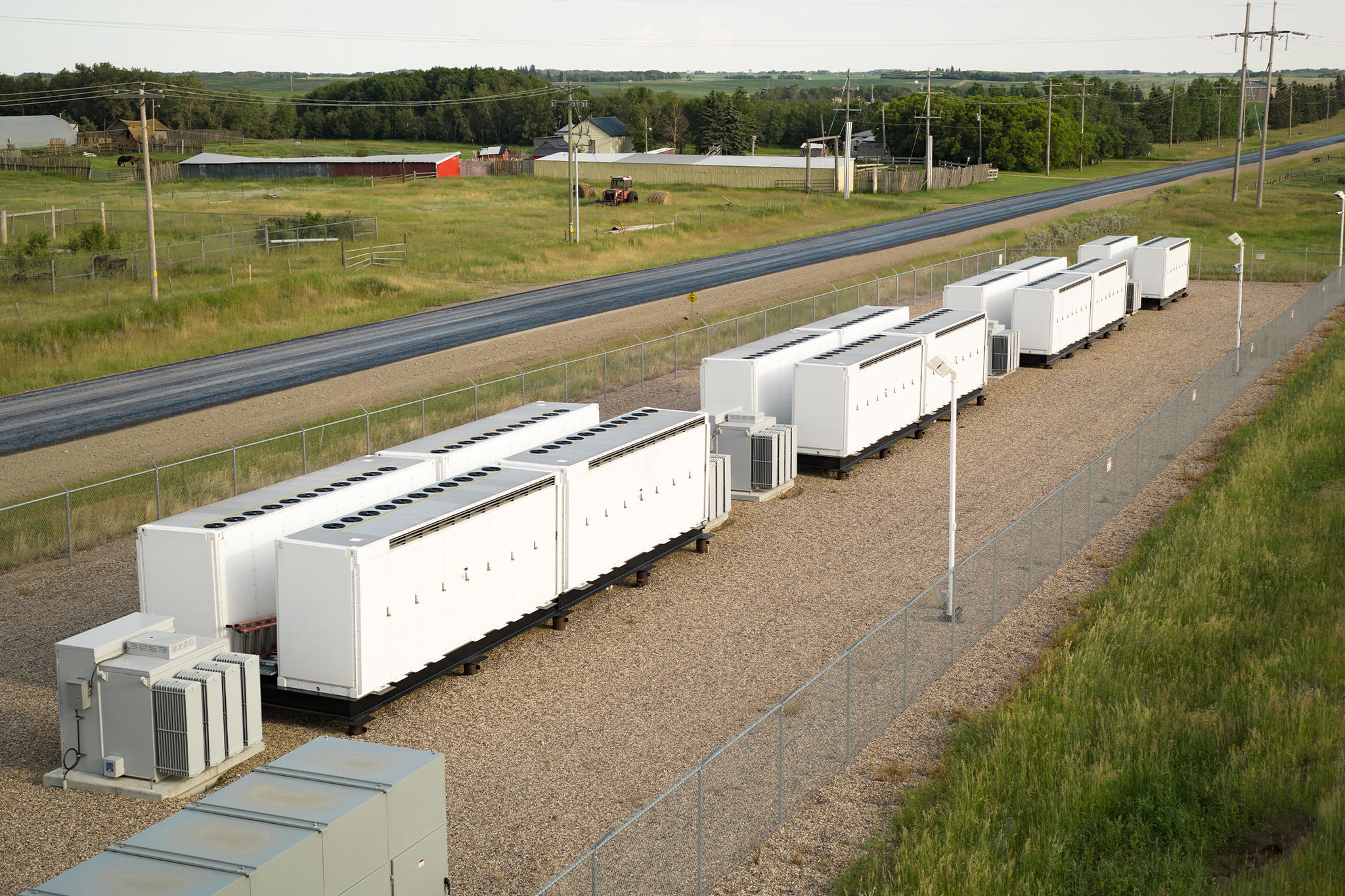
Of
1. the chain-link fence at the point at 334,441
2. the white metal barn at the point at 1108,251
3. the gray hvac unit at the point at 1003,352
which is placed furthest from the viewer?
the white metal barn at the point at 1108,251

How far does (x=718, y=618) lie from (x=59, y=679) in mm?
11406

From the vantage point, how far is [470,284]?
231ft

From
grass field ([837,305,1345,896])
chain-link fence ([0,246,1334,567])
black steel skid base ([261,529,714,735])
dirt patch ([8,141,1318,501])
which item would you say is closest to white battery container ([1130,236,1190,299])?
chain-link fence ([0,246,1334,567])

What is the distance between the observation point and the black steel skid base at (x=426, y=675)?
19.6m

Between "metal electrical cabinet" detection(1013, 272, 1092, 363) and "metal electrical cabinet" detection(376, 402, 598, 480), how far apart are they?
23343mm

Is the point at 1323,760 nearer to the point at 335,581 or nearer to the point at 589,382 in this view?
the point at 335,581

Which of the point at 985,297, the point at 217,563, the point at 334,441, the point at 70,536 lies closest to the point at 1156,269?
the point at 985,297

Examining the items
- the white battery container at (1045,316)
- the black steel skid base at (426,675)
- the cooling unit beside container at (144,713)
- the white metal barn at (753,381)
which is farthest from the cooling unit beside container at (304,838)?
the white battery container at (1045,316)

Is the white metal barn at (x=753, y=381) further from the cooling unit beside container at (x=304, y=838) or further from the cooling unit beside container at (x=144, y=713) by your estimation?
the cooling unit beside container at (x=304, y=838)

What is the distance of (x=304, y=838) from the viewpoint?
12.5 meters

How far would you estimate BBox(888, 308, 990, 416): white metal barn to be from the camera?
38.6 metres

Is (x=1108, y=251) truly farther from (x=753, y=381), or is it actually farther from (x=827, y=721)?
(x=827, y=721)

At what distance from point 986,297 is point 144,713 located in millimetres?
38425

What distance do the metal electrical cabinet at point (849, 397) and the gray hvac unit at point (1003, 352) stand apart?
11.5 metres
